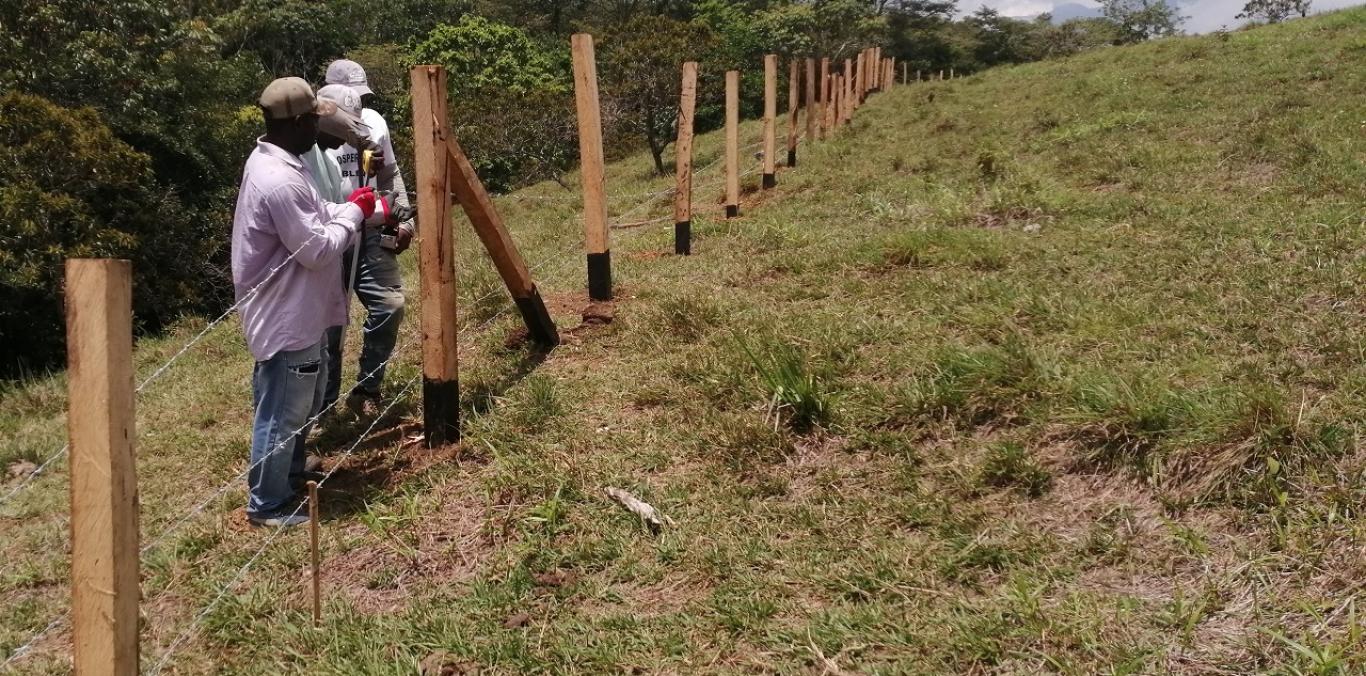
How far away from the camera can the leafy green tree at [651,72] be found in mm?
19266

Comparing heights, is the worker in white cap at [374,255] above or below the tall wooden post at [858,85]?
below

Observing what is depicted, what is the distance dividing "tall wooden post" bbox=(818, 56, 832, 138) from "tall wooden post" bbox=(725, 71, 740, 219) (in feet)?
21.9

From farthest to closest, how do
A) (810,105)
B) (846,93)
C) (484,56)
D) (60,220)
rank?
(484,56)
(846,93)
(810,105)
(60,220)

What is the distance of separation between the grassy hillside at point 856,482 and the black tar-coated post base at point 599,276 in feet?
0.47

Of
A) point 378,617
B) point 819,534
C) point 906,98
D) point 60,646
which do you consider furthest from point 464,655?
point 906,98

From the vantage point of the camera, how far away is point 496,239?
14.3 ft

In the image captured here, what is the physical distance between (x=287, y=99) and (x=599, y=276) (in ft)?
8.98

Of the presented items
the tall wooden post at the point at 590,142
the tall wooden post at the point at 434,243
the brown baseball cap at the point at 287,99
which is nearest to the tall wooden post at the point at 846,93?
the tall wooden post at the point at 590,142

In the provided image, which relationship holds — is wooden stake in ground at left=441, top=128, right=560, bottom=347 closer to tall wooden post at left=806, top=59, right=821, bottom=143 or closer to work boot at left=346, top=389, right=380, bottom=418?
work boot at left=346, top=389, right=380, bottom=418

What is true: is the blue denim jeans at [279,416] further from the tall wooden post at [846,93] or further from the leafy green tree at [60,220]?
the tall wooden post at [846,93]

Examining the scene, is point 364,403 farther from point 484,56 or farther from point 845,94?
point 484,56

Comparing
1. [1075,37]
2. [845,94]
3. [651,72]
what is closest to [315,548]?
[845,94]

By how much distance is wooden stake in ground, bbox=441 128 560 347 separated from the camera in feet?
12.9

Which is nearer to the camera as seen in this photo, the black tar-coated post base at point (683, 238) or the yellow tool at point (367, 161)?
the yellow tool at point (367, 161)
